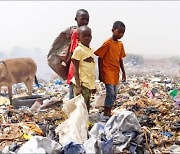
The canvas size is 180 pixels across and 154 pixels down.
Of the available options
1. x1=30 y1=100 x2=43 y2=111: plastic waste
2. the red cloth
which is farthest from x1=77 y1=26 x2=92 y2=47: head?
x1=30 y1=100 x2=43 y2=111: plastic waste

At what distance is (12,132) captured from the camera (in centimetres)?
455

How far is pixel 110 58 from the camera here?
17.2 ft

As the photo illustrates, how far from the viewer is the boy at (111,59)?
5.14 m

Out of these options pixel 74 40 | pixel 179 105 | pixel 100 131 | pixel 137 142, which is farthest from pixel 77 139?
pixel 179 105

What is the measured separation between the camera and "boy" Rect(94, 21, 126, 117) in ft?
16.9

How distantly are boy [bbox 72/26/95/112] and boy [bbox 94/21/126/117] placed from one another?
42cm

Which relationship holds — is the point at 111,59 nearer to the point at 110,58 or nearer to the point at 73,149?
the point at 110,58

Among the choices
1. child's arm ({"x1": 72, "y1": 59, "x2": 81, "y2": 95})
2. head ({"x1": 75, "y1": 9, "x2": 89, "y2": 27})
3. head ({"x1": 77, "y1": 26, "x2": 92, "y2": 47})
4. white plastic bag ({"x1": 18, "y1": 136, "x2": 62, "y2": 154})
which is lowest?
white plastic bag ({"x1": 18, "y1": 136, "x2": 62, "y2": 154})

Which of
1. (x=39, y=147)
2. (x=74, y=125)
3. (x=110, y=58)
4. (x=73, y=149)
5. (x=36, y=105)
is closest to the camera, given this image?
(x=39, y=147)

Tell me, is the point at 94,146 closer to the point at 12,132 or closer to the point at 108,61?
the point at 12,132

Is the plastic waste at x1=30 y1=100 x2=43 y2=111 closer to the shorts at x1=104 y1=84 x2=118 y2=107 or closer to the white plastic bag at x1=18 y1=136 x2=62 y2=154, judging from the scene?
the shorts at x1=104 y1=84 x2=118 y2=107

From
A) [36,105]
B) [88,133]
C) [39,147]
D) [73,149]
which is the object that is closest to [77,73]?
[88,133]

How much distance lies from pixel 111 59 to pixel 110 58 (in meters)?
0.02

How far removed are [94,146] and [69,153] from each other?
0.25 m
